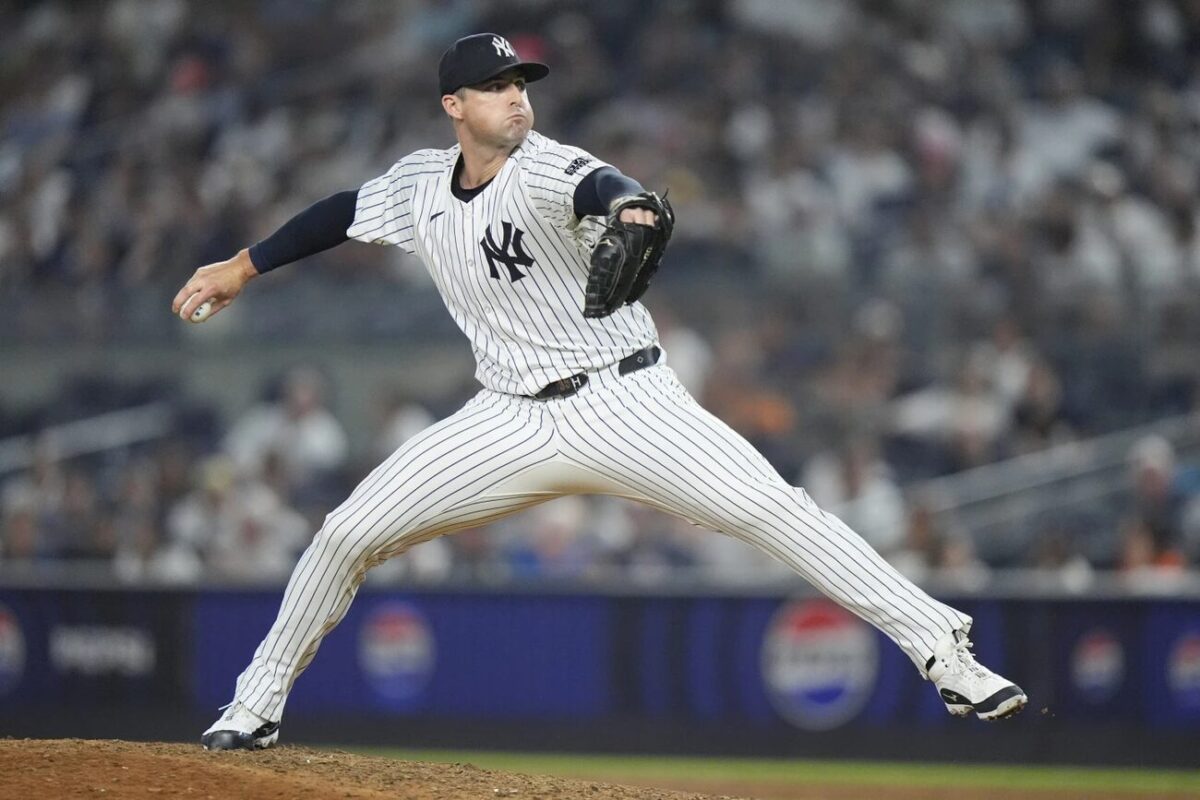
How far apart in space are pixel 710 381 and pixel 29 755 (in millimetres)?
6385

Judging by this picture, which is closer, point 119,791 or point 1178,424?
point 119,791

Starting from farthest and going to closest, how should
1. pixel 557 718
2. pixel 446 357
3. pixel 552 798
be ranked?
pixel 446 357
pixel 557 718
pixel 552 798

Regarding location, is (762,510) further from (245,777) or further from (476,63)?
(245,777)

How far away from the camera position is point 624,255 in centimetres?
375

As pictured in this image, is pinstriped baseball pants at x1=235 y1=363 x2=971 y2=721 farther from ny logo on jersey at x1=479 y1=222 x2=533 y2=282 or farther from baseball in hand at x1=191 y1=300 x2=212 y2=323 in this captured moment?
baseball in hand at x1=191 y1=300 x2=212 y2=323

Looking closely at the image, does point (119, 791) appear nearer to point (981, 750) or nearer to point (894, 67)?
point (981, 750)

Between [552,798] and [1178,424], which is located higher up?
[1178,424]

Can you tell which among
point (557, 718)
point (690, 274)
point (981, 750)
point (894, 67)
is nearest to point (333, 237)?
point (557, 718)

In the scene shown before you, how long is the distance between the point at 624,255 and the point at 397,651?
609 cm

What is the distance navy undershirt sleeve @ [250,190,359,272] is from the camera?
15.5 ft

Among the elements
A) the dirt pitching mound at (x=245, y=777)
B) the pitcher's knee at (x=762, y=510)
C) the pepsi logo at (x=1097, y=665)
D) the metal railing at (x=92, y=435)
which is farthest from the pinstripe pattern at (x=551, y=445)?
the metal railing at (x=92, y=435)

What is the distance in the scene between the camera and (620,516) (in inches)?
403

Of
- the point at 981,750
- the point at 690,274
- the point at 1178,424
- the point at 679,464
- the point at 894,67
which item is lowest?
the point at 981,750

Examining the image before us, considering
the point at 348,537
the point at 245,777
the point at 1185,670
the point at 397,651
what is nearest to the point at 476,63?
the point at 348,537
